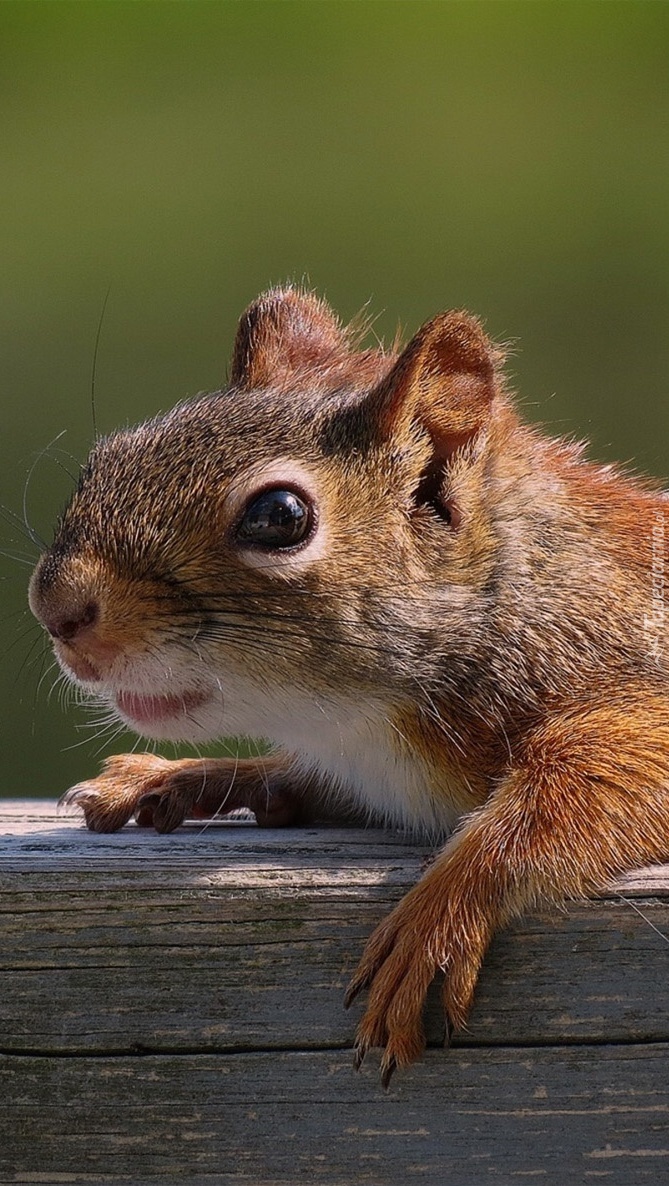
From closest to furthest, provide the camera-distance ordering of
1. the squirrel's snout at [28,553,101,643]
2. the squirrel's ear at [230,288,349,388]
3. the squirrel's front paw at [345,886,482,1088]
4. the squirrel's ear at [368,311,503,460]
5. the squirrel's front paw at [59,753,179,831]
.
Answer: the squirrel's front paw at [345,886,482,1088]
the squirrel's snout at [28,553,101,643]
the squirrel's ear at [368,311,503,460]
the squirrel's front paw at [59,753,179,831]
the squirrel's ear at [230,288,349,388]

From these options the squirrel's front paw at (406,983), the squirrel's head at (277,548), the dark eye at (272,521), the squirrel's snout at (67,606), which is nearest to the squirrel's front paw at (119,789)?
the squirrel's head at (277,548)

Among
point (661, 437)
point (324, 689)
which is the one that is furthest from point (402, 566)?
point (661, 437)

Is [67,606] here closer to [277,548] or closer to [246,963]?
[277,548]

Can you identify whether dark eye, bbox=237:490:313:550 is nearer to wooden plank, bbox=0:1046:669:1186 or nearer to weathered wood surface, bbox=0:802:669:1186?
weathered wood surface, bbox=0:802:669:1186

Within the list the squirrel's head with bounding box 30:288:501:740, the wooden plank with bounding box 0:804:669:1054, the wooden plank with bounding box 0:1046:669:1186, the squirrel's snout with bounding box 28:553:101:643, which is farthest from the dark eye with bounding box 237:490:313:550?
the wooden plank with bounding box 0:1046:669:1186

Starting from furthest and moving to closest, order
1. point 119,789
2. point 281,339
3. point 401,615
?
1. point 281,339
2. point 119,789
3. point 401,615

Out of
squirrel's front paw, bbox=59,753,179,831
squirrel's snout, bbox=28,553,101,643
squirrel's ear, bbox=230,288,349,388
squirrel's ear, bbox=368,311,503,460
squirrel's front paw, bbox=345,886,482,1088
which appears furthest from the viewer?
squirrel's ear, bbox=230,288,349,388

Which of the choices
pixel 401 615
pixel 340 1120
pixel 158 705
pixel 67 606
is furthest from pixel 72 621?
pixel 340 1120

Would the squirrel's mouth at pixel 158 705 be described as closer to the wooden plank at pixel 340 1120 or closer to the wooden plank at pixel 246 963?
the wooden plank at pixel 246 963
